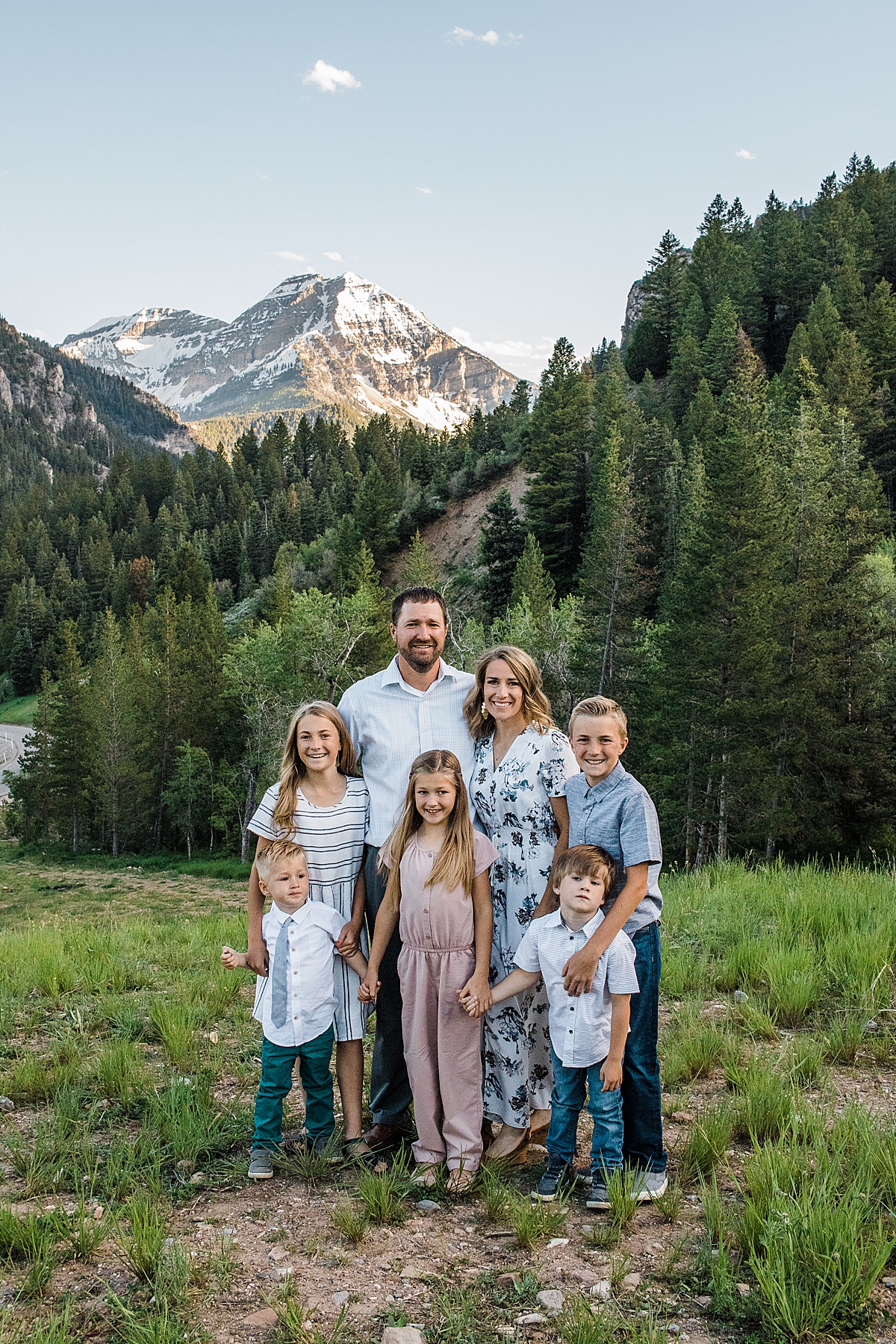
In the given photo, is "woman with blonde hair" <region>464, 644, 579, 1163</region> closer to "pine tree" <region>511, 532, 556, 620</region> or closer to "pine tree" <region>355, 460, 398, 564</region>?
"pine tree" <region>511, 532, 556, 620</region>

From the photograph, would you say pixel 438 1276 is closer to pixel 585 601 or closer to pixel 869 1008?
pixel 869 1008

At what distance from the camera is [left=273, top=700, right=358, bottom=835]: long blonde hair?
13.1ft

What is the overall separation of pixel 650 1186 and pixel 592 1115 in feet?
1.18

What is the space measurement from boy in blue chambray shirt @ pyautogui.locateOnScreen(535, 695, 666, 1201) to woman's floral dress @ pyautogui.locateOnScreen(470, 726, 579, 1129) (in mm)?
300

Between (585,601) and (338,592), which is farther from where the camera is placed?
(338,592)

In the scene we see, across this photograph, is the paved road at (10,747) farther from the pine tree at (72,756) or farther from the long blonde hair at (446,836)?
the long blonde hair at (446,836)

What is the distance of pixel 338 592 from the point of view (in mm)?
54750

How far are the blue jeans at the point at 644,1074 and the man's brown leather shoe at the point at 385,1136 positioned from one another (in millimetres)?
1149

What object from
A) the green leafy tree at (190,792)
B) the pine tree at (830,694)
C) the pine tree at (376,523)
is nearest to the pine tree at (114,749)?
the green leafy tree at (190,792)

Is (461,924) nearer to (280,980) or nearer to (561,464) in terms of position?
(280,980)

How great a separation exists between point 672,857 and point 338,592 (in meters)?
32.7

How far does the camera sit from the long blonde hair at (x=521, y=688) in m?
4.00

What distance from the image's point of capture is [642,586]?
106 feet

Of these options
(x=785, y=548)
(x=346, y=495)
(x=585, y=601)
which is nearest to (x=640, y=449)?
(x=585, y=601)
